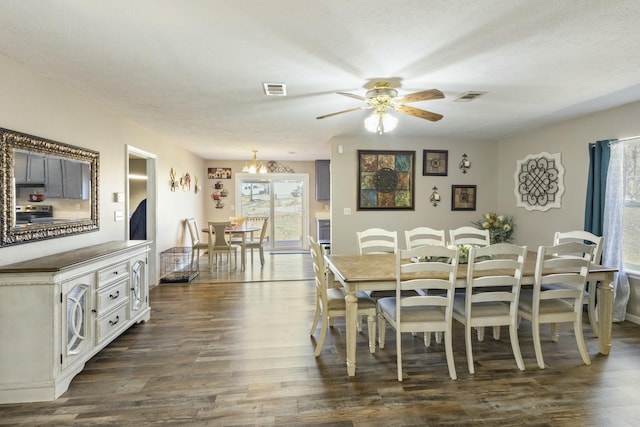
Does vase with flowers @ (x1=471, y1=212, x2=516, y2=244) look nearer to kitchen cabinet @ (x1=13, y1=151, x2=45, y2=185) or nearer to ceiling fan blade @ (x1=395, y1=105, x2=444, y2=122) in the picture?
ceiling fan blade @ (x1=395, y1=105, x2=444, y2=122)

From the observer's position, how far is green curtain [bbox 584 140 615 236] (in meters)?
3.76

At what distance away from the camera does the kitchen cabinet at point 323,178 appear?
839cm

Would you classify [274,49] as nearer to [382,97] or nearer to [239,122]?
[382,97]

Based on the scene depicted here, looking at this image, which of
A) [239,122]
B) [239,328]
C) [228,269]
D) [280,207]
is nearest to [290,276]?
[228,269]

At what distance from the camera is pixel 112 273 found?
9.66 feet

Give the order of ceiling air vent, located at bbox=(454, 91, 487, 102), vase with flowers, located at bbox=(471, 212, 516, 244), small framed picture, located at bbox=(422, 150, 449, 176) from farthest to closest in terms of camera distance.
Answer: small framed picture, located at bbox=(422, 150, 449, 176)
vase with flowers, located at bbox=(471, 212, 516, 244)
ceiling air vent, located at bbox=(454, 91, 487, 102)

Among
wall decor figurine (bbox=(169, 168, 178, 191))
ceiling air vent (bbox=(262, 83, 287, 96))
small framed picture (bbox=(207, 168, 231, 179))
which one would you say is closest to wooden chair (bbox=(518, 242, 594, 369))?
ceiling air vent (bbox=(262, 83, 287, 96))

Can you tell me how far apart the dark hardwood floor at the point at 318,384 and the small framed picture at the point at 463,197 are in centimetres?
250

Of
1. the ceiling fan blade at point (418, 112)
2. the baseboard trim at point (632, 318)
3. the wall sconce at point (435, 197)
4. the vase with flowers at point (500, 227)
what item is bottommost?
the baseboard trim at point (632, 318)

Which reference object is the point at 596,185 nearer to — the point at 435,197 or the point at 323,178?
the point at 435,197

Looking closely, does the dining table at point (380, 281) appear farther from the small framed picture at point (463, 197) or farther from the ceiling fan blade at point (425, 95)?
the small framed picture at point (463, 197)

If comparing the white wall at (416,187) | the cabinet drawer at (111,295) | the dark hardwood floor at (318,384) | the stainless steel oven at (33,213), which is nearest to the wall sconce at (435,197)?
the white wall at (416,187)

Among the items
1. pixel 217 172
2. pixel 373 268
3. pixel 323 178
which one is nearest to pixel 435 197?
pixel 373 268

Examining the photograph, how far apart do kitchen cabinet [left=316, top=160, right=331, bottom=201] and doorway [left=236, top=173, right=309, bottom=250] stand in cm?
32
